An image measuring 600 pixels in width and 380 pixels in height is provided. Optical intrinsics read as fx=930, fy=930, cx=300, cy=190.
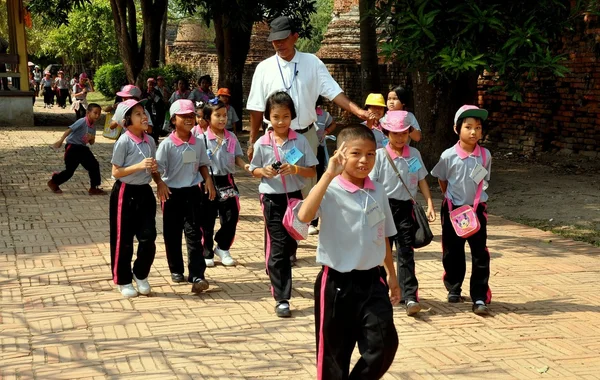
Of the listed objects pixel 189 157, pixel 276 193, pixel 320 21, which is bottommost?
pixel 276 193

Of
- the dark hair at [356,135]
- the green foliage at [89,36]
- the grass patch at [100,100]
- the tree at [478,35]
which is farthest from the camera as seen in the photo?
Answer: the green foliage at [89,36]

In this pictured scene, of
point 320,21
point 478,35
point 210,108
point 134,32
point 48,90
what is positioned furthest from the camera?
point 320,21

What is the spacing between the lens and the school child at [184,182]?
7.08m

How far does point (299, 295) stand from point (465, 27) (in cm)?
433

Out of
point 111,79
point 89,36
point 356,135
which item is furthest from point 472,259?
point 89,36

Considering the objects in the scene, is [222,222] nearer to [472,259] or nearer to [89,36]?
[472,259]

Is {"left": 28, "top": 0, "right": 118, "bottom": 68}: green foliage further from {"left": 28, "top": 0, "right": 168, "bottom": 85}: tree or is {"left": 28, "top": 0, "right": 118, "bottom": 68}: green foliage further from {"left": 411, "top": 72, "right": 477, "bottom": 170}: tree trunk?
{"left": 411, "top": 72, "right": 477, "bottom": 170}: tree trunk

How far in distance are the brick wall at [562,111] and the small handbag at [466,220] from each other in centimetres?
894

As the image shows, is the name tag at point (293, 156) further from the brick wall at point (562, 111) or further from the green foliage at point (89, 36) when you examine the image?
the green foliage at point (89, 36)

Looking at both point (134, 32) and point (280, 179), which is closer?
point (280, 179)

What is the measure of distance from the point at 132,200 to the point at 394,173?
1947 millimetres

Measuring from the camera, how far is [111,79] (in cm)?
3575

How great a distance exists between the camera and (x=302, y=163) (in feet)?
21.5

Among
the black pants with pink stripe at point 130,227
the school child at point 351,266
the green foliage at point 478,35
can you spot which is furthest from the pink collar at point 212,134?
the school child at point 351,266
